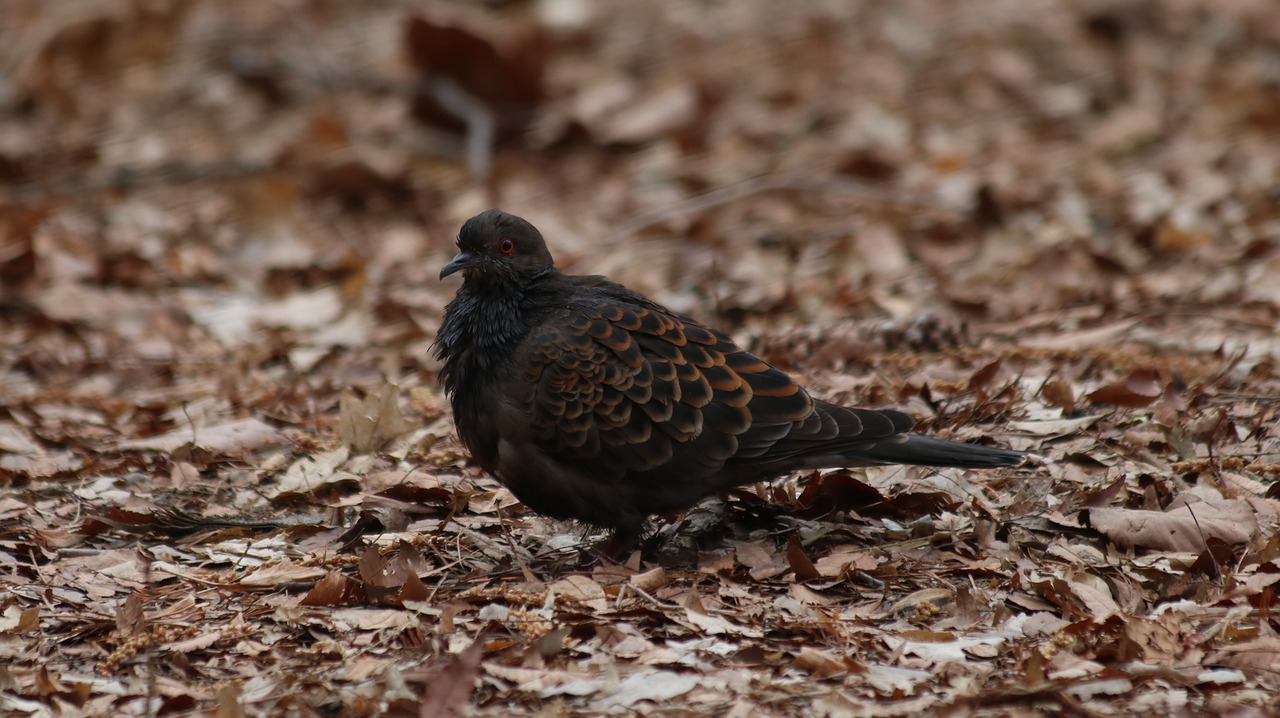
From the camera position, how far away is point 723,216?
8938 millimetres

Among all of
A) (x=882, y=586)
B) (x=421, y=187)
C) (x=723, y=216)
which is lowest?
(x=882, y=586)

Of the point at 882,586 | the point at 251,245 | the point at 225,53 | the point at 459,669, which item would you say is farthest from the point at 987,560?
the point at 225,53

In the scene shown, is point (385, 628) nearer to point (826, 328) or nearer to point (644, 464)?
point (644, 464)

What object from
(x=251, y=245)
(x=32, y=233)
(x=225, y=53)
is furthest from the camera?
(x=225, y=53)

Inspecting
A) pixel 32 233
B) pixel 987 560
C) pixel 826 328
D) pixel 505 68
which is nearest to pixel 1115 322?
pixel 826 328

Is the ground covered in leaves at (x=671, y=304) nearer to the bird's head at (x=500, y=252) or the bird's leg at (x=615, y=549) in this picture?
the bird's leg at (x=615, y=549)

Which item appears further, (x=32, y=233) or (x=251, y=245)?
(x=251, y=245)

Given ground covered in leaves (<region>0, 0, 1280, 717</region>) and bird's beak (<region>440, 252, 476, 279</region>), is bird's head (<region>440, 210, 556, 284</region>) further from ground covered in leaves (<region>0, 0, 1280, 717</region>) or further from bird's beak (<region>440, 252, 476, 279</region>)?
ground covered in leaves (<region>0, 0, 1280, 717</region>)

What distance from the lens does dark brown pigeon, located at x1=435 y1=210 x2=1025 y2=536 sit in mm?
4648

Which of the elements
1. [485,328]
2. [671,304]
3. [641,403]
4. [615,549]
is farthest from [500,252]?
[671,304]

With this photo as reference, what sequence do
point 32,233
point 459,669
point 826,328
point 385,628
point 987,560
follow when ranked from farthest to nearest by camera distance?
point 32,233 → point 826,328 → point 987,560 → point 385,628 → point 459,669

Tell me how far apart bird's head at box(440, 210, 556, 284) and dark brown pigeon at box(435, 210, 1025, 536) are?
0.77 feet

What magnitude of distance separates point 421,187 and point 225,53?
2.55 metres

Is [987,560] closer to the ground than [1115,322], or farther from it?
closer to the ground
